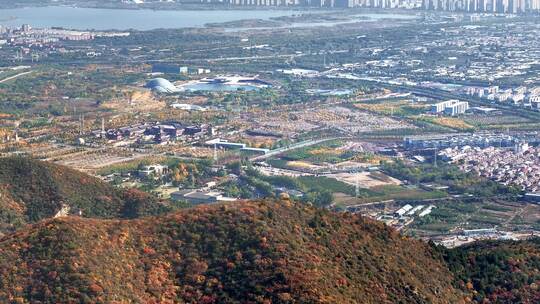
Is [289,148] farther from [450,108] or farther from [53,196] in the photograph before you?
[53,196]

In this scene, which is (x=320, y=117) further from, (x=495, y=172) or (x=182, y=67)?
(x=182, y=67)

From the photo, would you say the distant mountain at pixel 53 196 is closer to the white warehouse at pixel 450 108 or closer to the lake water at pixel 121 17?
the white warehouse at pixel 450 108

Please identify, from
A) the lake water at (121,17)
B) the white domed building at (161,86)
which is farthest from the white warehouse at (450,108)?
the lake water at (121,17)

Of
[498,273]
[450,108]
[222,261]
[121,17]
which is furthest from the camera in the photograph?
[121,17]

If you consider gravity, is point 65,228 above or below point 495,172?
above

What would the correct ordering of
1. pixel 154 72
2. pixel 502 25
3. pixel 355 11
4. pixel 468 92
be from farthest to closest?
pixel 355 11 → pixel 502 25 → pixel 154 72 → pixel 468 92

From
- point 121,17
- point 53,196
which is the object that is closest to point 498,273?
point 53,196

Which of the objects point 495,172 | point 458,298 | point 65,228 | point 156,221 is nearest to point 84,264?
point 65,228
